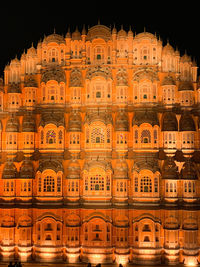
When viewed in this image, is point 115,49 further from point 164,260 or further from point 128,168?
point 164,260

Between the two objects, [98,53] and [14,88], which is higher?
[98,53]

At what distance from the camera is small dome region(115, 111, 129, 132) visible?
2562 centimetres

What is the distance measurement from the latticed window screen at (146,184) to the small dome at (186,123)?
5242 mm

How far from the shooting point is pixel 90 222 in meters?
25.4

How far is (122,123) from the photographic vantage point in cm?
2572

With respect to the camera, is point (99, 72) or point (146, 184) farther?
point (99, 72)

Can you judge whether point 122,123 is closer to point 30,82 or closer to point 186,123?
point 186,123

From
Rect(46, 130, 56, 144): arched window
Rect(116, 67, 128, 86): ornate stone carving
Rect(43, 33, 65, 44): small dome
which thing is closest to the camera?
Rect(116, 67, 128, 86): ornate stone carving

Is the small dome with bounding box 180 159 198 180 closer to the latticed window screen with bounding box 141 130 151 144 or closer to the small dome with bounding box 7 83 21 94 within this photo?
the latticed window screen with bounding box 141 130 151 144

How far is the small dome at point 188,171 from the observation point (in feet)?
81.8

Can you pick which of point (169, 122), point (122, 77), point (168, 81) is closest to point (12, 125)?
point (122, 77)

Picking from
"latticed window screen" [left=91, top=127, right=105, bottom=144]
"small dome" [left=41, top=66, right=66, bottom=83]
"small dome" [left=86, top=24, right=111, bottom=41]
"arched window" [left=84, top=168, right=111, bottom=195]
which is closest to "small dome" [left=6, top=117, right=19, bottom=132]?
"small dome" [left=41, top=66, right=66, bottom=83]

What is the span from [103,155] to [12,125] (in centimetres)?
876

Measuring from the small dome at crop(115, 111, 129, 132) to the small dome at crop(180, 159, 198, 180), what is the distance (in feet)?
19.3
